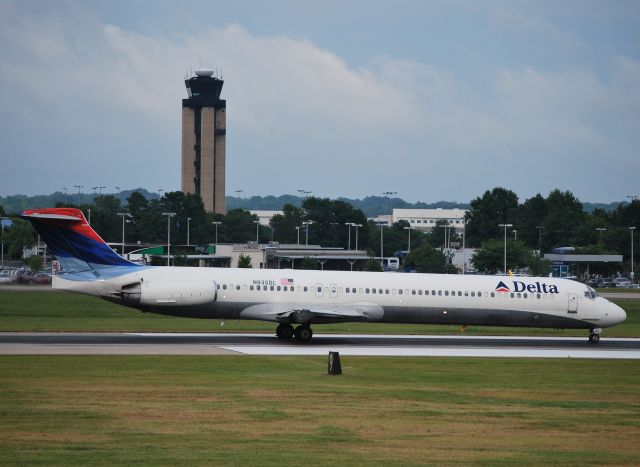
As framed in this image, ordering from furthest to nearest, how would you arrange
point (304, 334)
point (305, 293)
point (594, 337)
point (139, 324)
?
point (139, 324) < point (594, 337) < point (305, 293) < point (304, 334)

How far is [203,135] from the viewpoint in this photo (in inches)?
7485

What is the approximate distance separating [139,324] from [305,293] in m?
10.7

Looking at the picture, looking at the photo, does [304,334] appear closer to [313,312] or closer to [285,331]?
[313,312]

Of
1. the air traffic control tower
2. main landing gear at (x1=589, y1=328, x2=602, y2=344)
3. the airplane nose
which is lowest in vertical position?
main landing gear at (x1=589, y1=328, x2=602, y2=344)

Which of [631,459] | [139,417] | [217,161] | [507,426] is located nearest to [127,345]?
[139,417]

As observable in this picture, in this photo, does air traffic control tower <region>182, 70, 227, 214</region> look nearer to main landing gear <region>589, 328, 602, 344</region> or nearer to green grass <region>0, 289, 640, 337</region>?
green grass <region>0, 289, 640, 337</region>

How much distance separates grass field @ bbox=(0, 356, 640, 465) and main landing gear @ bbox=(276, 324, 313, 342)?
6424mm

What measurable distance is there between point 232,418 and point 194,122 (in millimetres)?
175624

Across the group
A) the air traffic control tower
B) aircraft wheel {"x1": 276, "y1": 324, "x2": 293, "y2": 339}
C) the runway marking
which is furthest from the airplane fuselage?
the air traffic control tower

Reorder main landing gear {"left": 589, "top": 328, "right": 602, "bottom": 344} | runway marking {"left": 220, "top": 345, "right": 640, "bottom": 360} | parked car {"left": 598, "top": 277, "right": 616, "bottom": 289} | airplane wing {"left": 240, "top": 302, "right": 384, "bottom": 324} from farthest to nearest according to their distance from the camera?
parked car {"left": 598, "top": 277, "right": 616, "bottom": 289} → main landing gear {"left": 589, "top": 328, "right": 602, "bottom": 344} → airplane wing {"left": 240, "top": 302, "right": 384, "bottom": 324} → runway marking {"left": 220, "top": 345, "right": 640, "bottom": 360}

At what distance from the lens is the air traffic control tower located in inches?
7505

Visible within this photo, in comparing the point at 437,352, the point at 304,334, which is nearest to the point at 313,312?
the point at 304,334

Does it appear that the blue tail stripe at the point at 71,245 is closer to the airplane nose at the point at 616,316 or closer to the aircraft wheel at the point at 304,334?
the aircraft wheel at the point at 304,334

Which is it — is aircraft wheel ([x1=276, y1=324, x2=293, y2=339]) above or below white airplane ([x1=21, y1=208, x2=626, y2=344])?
below
